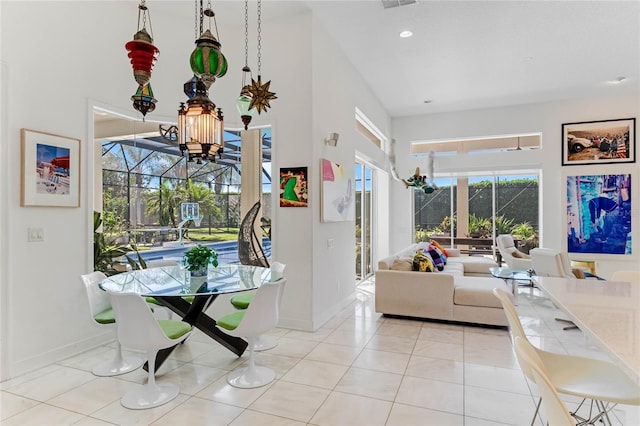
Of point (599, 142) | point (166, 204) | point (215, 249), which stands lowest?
point (215, 249)

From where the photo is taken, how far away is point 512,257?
639cm

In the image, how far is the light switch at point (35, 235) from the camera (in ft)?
9.98

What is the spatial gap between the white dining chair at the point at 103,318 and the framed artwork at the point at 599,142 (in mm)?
8113

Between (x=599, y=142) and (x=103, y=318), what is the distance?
8597 mm

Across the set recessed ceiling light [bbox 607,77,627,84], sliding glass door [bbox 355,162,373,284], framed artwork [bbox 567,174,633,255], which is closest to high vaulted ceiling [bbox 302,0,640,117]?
recessed ceiling light [bbox 607,77,627,84]

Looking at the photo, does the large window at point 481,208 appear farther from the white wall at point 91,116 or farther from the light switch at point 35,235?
the light switch at point 35,235

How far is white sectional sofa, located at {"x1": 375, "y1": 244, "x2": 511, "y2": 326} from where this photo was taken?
426cm

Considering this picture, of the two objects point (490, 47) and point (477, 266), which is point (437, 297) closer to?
point (477, 266)

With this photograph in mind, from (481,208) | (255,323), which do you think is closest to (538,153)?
(481,208)

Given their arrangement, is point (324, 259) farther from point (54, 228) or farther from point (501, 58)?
point (501, 58)

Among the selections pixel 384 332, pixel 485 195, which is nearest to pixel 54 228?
pixel 384 332

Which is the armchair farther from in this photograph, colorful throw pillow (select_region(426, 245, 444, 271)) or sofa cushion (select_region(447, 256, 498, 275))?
colorful throw pillow (select_region(426, 245, 444, 271))

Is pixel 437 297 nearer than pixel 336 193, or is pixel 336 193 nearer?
pixel 437 297

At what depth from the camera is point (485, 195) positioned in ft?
26.4
